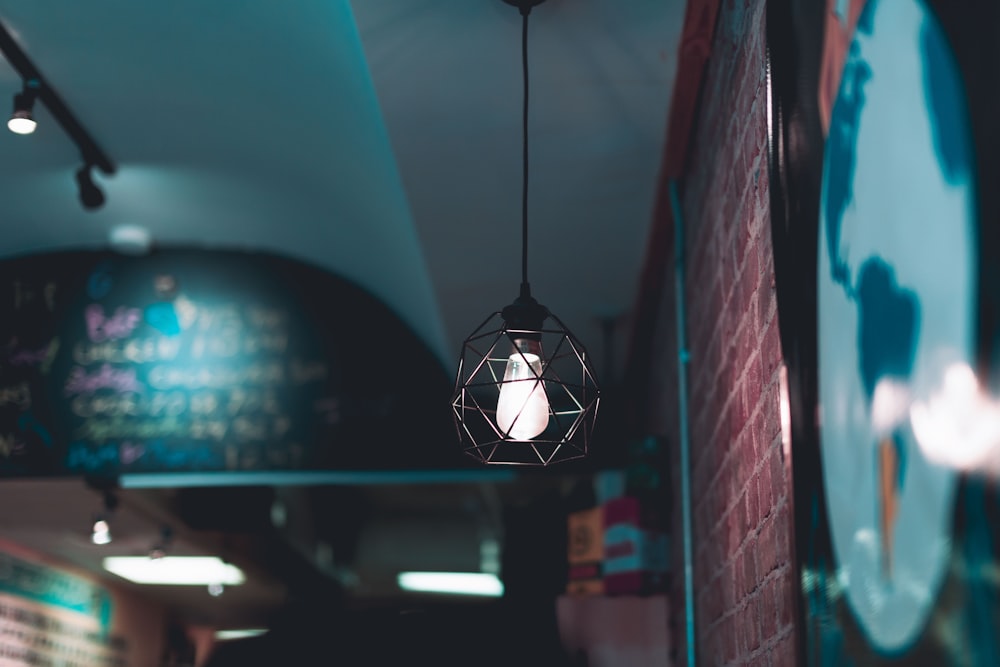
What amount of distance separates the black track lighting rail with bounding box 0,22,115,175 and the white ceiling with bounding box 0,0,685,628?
36 mm

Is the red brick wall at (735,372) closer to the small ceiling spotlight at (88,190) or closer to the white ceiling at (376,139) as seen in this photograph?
the white ceiling at (376,139)

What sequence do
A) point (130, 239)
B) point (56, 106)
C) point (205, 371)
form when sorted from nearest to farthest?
point (56, 106) < point (205, 371) < point (130, 239)

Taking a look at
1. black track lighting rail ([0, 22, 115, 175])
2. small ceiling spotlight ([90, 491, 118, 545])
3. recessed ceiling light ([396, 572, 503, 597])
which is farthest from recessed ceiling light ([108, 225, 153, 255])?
recessed ceiling light ([396, 572, 503, 597])

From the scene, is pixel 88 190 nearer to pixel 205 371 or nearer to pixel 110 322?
pixel 110 322

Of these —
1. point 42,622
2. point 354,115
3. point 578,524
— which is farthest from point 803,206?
point 42,622

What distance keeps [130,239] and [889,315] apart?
385cm

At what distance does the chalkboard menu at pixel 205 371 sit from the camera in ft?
13.0

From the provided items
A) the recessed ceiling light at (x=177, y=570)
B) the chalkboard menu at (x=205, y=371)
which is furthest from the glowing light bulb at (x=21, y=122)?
the recessed ceiling light at (x=177, y=570)

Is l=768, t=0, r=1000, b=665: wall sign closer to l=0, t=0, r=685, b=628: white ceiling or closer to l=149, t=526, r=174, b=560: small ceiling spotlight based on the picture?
l=0, t=0, r=685, b=628: white ceiling

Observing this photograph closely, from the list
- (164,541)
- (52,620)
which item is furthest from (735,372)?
(52,620)

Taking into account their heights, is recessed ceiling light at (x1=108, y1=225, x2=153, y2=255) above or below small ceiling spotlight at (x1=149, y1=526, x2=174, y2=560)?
above

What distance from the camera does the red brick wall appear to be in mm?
1386

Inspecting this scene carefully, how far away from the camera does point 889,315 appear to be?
31.2 inches

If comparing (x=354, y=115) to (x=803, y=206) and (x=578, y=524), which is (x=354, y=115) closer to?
(x=578, y=524)
